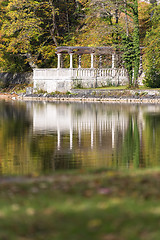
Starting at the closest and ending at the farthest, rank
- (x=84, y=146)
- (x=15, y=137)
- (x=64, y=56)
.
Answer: (x=84, y=146) < (x=15, y=137) < (x=64, y=56)

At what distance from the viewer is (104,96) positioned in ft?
160

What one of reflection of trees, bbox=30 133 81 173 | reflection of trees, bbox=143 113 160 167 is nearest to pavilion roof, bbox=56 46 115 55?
reflection of trees, bbox=143 113 160 167

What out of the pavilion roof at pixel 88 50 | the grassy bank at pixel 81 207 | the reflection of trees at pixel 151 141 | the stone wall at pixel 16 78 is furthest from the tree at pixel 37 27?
the grassy bank at pixel 81 207

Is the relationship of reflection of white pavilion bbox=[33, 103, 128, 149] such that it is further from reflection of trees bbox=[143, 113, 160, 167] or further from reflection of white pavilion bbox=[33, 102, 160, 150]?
reflection of trees bbox=[143, 113, 160, 167]

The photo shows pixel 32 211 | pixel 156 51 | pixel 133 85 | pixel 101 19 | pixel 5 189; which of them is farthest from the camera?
pixel 101 19

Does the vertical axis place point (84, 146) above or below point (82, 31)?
below

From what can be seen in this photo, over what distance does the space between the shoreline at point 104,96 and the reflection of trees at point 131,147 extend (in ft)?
66.8

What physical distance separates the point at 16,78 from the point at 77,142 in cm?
5330

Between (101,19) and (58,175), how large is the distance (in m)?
51.6

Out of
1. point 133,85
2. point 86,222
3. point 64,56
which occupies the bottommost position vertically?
point 86,222

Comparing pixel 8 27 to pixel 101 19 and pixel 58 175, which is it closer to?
pixel 101 19

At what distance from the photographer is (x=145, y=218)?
22.4 ft

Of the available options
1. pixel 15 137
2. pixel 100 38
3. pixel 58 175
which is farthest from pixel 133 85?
pixel 58 175

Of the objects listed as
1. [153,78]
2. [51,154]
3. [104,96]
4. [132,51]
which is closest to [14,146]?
[51,154]
